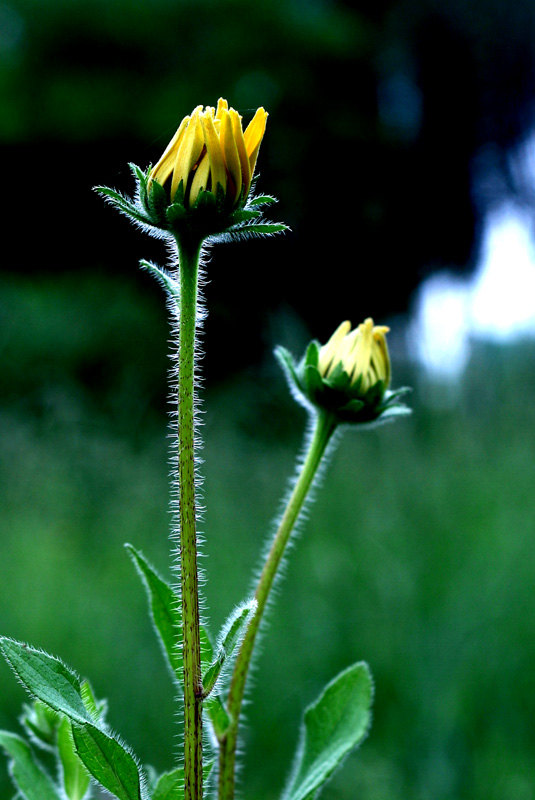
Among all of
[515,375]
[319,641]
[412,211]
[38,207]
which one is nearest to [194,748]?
[319,641]

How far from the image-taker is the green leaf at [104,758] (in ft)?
2.93

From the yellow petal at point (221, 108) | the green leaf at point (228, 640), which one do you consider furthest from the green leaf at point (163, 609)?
the yellow petal at point (221, 108)

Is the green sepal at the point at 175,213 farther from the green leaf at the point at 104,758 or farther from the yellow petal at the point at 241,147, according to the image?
the green leaf at the point at 104,758

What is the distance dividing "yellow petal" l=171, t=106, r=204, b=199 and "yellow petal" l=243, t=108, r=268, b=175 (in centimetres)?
6

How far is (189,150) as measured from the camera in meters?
0.95

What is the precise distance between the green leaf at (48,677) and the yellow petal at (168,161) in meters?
0.56

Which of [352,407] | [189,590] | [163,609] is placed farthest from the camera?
[352,407]

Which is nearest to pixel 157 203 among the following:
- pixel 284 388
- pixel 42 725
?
pixel 42 725

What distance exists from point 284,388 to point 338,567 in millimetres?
4976

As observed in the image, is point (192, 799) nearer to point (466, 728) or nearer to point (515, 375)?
point (466, 728)

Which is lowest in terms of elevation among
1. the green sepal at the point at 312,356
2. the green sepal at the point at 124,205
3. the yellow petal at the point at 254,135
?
the green sepal at the point at 312,356

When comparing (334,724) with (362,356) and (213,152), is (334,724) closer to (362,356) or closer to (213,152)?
(362,356)

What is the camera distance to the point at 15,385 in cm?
1059

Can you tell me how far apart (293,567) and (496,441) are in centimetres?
246
